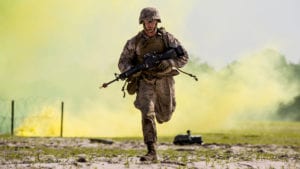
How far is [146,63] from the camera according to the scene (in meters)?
13.6

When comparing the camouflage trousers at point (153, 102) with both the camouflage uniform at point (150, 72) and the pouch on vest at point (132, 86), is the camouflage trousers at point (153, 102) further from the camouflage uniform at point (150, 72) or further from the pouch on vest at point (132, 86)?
the pouch on vest at point (132, 86)

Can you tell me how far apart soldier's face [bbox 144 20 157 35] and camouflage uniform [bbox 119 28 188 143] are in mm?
149

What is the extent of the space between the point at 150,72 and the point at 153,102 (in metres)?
0.54

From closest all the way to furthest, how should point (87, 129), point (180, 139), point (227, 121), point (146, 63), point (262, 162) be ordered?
point (146, 63), point (262, 162), point (180, 139), point (87, 129), point (227, 121)

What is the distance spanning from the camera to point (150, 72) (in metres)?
13.9

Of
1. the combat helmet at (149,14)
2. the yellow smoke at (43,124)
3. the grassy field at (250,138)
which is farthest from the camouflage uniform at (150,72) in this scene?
the yellow smoke at (43,124)

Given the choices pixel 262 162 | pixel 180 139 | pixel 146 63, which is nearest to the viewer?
pixel 146 63

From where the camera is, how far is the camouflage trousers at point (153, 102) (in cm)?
1370

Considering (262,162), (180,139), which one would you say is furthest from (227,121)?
(262,162)

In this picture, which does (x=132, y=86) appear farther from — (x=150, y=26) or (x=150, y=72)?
(x=150, y=26)

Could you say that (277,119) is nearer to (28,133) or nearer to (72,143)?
(28,133)

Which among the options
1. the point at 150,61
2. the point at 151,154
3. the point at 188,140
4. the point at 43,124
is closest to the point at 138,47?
the point at 150,61

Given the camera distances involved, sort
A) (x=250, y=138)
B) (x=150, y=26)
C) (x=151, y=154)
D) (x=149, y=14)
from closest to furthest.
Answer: (x=149, y=14) < (x=150, y=26) < (x=151, y=154) < (x=250, y=138)

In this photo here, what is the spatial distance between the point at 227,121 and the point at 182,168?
36465 mm
